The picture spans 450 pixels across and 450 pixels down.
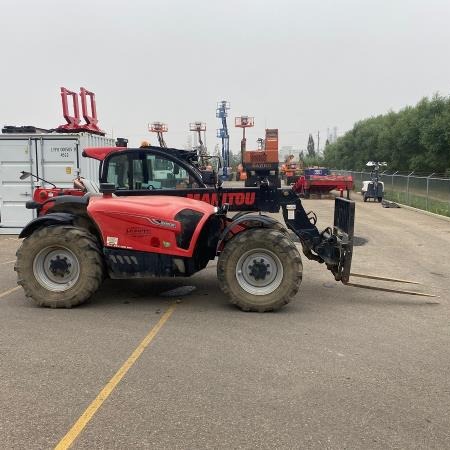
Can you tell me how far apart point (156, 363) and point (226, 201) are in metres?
3.01

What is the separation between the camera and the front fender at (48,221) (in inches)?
253

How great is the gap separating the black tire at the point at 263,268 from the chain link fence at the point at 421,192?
549 inches

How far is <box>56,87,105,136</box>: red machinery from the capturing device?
13.1 metres

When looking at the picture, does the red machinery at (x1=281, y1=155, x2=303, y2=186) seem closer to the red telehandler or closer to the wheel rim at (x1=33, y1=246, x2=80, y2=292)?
the red telehandler

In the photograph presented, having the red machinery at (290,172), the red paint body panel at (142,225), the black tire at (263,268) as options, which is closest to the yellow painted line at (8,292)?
the red paint body panel at (142,225)

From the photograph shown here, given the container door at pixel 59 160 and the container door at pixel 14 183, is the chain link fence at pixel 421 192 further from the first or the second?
the container door at pixel 14 183

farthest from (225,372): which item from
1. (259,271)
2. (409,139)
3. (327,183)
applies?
(409,139)

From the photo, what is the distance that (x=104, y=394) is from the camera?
3.93 meters

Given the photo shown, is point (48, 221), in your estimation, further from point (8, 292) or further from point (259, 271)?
point (259, 271)

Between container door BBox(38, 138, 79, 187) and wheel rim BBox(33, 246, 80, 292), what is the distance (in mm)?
6677

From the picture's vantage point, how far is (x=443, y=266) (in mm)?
9453

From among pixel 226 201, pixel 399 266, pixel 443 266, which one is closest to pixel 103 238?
pixel 226 201

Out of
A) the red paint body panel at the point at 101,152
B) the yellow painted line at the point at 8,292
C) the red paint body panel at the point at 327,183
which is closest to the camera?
the yellow painted line at the point at 8,292

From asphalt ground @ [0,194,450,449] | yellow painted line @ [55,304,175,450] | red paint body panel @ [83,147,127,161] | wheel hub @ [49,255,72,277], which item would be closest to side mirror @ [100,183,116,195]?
red paint body panel @ [83,147,127,161]
